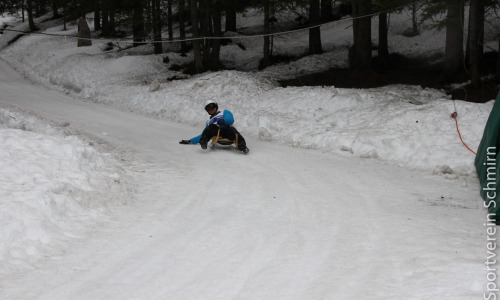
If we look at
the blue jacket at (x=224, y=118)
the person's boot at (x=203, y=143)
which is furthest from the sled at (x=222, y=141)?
the blue jacket at (x=224, y=118)

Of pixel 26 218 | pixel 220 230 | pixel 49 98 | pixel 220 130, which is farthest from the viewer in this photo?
pixel 49 98

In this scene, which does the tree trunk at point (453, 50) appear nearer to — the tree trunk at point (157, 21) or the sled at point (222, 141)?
the sled at point (222, 141)

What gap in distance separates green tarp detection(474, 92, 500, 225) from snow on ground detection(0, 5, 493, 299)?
10.0 inches

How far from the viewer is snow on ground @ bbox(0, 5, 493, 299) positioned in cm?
386

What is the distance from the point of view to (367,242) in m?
4.46

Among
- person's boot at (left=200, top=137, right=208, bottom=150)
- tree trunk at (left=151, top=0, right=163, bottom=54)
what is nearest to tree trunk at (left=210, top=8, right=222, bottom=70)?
tree trunk at (left=151, top=0, right=163, bottom=54)

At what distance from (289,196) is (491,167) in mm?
2865

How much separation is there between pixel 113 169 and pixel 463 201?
5.30 m

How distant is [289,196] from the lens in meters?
6.20

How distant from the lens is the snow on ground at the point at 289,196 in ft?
12.6

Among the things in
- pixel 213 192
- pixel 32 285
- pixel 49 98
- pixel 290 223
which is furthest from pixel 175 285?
pixel 49 98

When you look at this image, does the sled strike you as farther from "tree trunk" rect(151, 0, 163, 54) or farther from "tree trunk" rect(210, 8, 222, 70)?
"tree trunk" rect(151, 0, 163, 54)

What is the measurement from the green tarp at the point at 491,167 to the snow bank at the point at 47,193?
4.83 meters

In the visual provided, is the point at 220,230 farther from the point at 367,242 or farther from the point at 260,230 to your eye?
the point at 367,242
